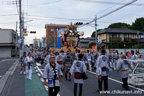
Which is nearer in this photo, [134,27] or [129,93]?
[129,93]

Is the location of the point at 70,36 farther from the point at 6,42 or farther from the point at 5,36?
the point at 5,36

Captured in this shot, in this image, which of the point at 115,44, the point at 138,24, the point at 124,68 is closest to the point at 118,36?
the point at 115,44

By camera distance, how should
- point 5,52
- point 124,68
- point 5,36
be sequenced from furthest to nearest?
point 5,52
point 5,36
point 124,68

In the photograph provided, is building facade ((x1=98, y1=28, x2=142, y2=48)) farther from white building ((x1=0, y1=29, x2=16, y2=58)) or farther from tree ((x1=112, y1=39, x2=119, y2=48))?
white building ((x1=0, y1=29, x2=16, y2=58))

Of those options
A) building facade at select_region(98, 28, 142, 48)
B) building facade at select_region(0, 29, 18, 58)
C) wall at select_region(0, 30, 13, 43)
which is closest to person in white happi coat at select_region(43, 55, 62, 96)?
building facade at select_region(0, 29, 18, 58)

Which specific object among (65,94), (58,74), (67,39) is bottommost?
(65,94)

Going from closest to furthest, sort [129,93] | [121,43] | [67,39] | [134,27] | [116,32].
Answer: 1. [129,93]
2. [67,39]
3. [121,43]
4. [116,32]
5. [134,27]

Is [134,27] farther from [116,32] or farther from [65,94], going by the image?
[65,94]

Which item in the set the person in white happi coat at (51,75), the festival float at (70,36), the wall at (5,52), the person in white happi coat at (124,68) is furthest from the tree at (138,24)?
the person in white happi coat at (51,75)

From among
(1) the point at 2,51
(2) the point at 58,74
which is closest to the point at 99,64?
(2) the point at 58,74

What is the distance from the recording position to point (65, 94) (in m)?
7.06

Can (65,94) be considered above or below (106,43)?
below

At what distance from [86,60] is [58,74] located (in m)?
9.88

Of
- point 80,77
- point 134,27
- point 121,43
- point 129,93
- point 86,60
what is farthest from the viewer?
point 134,27
